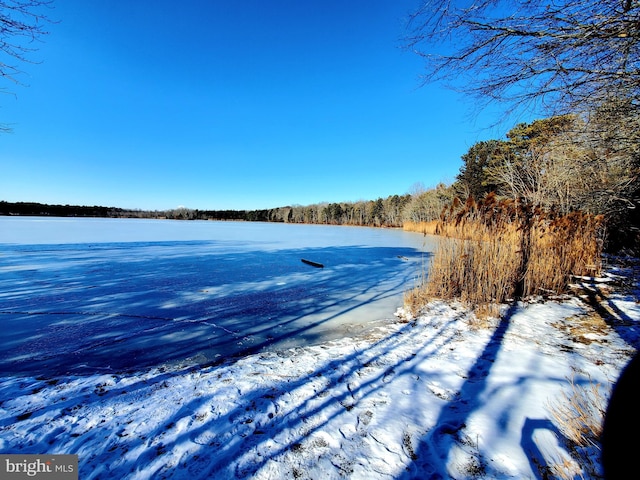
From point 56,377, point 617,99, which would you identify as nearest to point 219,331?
point 56,377

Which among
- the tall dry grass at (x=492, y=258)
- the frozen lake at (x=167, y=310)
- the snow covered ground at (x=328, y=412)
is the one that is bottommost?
the frozen lake at (x=167, y=310)

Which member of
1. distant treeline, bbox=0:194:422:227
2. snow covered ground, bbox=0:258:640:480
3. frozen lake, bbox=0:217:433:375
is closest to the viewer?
snow covered ground, bbox=0:258:640:480

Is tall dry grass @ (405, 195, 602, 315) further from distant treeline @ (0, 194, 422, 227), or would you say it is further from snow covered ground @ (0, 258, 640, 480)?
distant treeline @ (0, 194, 422, 227)

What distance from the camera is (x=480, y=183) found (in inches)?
936

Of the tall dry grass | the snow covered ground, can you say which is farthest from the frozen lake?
the tall dry grass

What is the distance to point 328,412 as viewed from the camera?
153cm

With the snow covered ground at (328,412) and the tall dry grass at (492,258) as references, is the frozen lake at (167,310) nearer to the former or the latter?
the snow covered ground at (328,412)

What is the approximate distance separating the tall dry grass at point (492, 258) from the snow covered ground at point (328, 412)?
55.1 inches

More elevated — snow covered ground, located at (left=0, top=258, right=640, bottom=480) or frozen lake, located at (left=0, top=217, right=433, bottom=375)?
snow covered ground, located at (left=0, top=258, right=640, bottom=480)

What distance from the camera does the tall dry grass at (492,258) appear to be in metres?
3.84

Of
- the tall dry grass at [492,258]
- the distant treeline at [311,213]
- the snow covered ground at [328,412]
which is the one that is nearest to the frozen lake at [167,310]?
the snow covered ground at [328,412]

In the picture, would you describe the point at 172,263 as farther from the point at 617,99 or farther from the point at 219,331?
the point at 617,99

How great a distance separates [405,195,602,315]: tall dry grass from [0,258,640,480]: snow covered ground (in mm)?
1399

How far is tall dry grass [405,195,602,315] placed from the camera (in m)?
3.84
